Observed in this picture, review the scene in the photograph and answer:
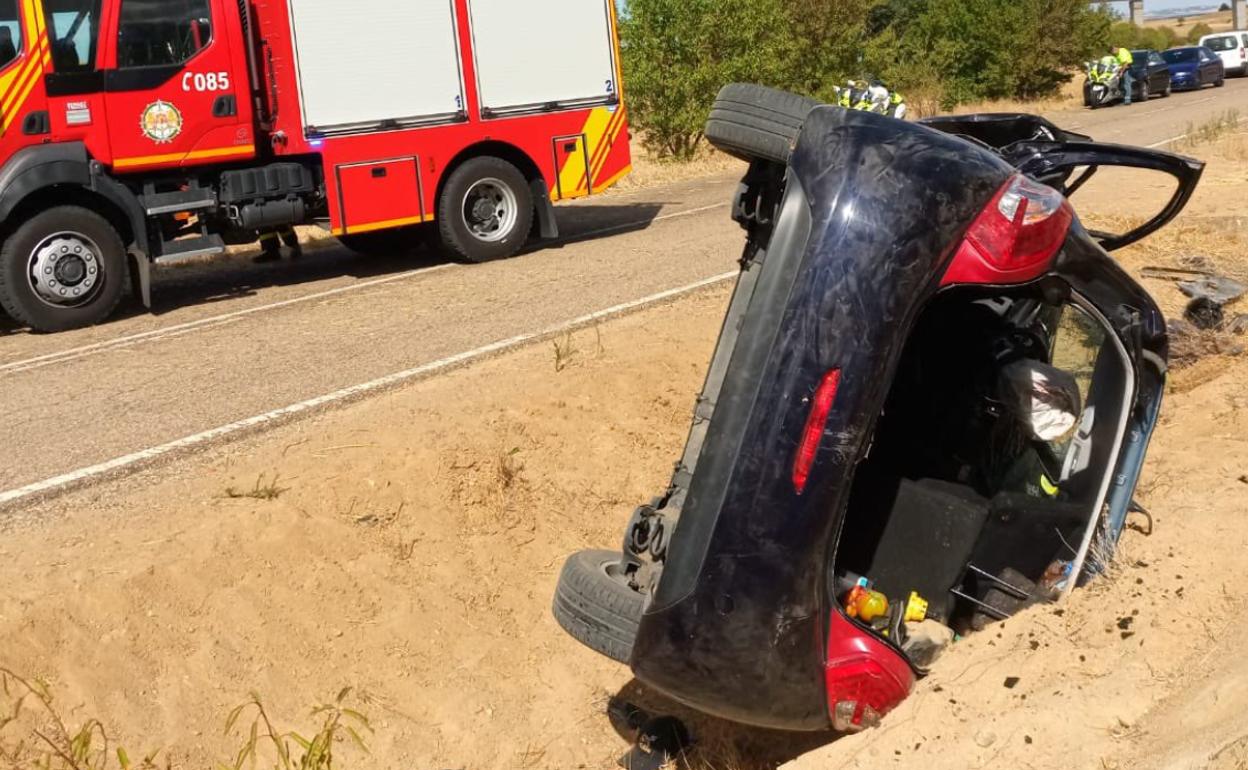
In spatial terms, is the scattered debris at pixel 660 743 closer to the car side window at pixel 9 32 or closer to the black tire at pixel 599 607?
the black tire at pixel 599 607

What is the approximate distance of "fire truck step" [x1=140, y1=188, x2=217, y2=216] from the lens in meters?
11.1

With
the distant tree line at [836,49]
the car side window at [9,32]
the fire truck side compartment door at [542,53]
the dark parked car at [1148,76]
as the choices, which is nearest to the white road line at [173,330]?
the fire truck side compartment door at [542,53]

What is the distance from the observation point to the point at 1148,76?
33.7 metres

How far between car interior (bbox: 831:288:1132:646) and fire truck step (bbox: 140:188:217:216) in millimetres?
8446

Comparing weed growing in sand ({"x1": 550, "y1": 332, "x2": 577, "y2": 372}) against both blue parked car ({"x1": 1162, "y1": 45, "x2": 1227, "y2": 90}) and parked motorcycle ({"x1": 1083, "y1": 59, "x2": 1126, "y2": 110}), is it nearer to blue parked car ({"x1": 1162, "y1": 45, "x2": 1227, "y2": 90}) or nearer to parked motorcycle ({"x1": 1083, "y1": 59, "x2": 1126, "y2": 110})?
parked motorcycle ({"x1": 1083, "y1": 59, "x2": 1126, "y2": 110})

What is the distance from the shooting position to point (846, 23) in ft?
96.7

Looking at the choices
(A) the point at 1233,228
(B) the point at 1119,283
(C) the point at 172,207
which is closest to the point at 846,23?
(A) the point at 1233,228

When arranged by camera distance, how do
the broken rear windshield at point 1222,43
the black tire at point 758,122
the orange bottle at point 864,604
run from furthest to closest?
the broken rear windshield at point 1222,43 < the orange bottle at point 864,604 < the black tire at point 758,122

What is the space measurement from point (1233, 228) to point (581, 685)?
860cm

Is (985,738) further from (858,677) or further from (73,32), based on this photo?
(73,32)

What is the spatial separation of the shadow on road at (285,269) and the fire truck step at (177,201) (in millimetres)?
864

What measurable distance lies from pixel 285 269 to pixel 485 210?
229cm

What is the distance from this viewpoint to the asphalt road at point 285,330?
7.34m

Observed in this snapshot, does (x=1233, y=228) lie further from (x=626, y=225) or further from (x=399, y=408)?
(x=399, y=408)
